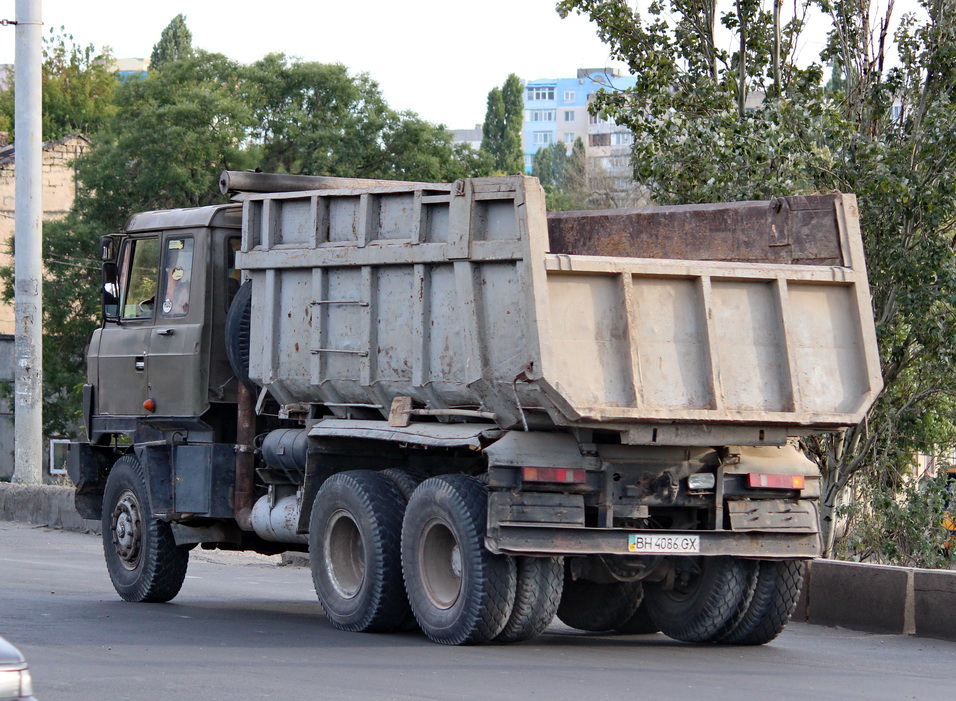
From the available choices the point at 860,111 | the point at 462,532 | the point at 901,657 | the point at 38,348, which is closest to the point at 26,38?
the point at 38,348

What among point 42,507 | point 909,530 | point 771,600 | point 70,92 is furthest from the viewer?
point 70,92

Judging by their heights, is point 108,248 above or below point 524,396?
above

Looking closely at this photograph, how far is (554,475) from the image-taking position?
829 centimetres

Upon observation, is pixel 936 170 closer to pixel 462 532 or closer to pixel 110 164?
pixel 462 532

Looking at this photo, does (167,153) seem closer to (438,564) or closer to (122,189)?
(122,189)

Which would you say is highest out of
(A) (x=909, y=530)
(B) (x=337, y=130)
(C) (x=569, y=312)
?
(B) (x=337, y=130)

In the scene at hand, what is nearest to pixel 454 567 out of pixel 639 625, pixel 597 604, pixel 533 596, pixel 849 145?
pixel 533 596

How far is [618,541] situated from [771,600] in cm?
135

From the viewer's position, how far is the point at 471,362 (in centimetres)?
850

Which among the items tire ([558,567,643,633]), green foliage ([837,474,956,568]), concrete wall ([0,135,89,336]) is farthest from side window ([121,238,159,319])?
concrete wall ([0,135,89,336])

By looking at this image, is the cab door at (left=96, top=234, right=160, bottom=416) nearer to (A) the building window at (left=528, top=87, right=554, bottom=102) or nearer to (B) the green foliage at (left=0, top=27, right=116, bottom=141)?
(B) the green foliage at (left=0, top=27, right=116, bottom=141)

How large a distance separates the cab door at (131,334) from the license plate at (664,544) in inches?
182

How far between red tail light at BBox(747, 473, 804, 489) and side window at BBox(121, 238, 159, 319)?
16.4ft

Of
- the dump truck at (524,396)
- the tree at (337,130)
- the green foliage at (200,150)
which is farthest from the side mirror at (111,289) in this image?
the tree at (337,130)
